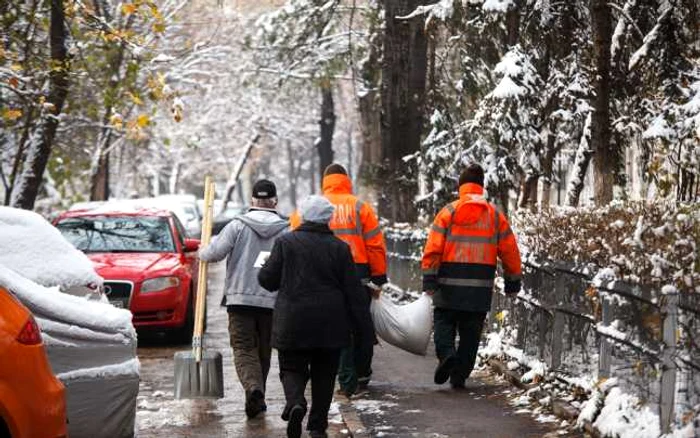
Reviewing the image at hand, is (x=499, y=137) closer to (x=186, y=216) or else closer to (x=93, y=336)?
(x=93, y=336)

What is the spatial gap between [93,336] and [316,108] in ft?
180

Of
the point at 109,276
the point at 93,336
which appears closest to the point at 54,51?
the point at 109,276

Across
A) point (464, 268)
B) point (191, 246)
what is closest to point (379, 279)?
point (464, 268)

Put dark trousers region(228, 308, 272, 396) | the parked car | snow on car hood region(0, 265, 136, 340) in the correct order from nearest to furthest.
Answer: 1. snow on car hood region(0, 265, 136, 340)
2. dark trousers region(228, 308, 272, 396)
3. the parked car

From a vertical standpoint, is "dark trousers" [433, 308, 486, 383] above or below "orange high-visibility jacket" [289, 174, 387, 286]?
below

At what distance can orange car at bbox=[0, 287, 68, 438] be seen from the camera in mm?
6578

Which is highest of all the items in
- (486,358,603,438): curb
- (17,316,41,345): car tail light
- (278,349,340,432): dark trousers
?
(17,316,41,345): car tail light

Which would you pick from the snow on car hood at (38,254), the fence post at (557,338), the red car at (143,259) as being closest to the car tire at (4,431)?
the snow on car hood at (38,254)

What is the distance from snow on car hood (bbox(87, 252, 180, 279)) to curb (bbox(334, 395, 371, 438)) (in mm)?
4746

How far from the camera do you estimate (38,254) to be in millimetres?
9672

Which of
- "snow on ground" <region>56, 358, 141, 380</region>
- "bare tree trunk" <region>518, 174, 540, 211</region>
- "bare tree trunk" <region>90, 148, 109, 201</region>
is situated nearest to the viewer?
"snow on ground" <region>56, 358, 141, 380</region>

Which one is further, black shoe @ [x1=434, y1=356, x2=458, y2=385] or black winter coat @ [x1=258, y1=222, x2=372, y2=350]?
black shoe @ [x1=434, y1=356, x2=458, y2=385]

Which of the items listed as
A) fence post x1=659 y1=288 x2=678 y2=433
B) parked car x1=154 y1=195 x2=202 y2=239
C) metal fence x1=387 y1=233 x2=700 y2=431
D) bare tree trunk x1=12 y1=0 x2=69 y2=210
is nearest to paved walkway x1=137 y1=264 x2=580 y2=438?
metal fence x1=387 y1=233 x2=700 y2=431

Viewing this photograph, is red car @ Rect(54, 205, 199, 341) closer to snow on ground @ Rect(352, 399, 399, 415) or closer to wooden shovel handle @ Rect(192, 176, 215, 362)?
wooden shovel handle @ Rect(192, 176, 215, 362)
